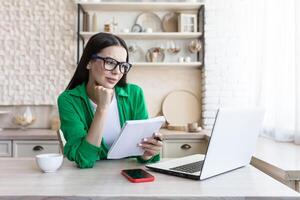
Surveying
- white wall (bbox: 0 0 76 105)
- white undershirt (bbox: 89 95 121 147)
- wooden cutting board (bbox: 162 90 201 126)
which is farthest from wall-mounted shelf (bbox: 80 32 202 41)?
white undershirt (bbox: 89 95 121 147)

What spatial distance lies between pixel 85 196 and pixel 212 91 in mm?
2486

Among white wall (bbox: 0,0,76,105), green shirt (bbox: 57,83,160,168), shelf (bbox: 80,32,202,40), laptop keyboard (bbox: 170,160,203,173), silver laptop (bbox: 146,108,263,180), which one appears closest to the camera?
silver laptop (bbox: 146,108,263,180)

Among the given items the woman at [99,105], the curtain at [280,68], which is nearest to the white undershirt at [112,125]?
the woman at [99,105]

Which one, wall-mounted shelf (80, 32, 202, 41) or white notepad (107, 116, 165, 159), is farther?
wall-mounted shelf (80, 32, 202, 41)

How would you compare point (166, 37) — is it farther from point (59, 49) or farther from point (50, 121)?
point (50, 121)

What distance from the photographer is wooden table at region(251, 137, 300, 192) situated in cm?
137

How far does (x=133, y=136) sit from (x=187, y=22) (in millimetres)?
2210

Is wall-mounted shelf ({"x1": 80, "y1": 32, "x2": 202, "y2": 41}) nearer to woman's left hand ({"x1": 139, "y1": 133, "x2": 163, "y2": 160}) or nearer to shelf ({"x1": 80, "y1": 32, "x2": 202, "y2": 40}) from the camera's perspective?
shelf ({"x1": 80, "y1": 32, "x2": 202, "y2": 40})

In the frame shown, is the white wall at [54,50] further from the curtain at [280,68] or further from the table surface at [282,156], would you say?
the table surface at [282,156]

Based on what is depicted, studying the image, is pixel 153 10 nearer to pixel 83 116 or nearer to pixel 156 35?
pixel 156 35

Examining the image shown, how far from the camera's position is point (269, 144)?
88.0 inches

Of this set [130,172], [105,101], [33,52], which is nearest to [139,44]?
[33,52]

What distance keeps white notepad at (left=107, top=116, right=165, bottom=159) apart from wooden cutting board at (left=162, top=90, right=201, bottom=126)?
1.95m

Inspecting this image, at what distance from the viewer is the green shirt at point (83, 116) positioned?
1.25 m
